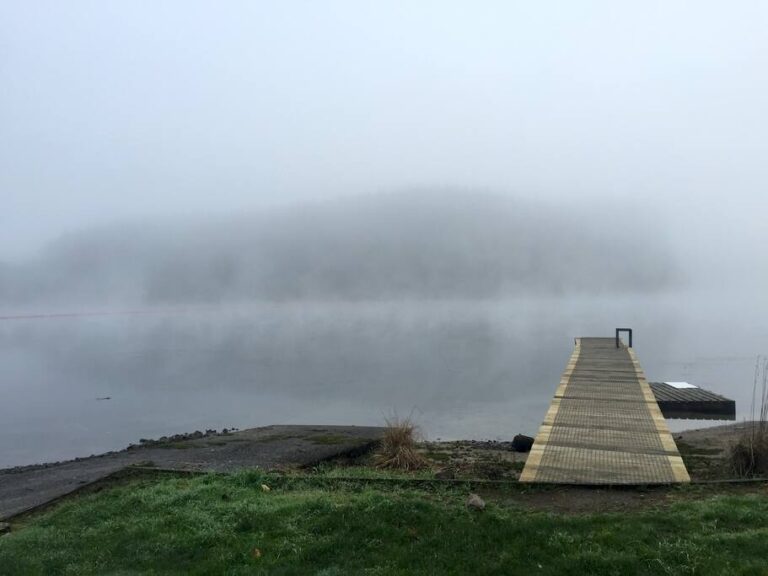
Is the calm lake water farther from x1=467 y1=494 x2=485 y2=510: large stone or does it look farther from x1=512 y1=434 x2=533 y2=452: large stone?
x1=467 y1=494 x2=485 y2=510: large stone

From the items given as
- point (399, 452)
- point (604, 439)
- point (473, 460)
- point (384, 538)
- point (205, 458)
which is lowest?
point (205, 458)

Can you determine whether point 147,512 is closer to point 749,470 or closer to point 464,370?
point 749,470

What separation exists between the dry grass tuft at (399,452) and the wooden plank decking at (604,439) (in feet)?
7.87

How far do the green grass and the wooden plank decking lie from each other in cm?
134

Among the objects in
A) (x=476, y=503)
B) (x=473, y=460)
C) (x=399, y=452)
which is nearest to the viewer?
→ (x=476, y=503)

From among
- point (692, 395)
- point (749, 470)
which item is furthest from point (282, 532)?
point (692, 395)

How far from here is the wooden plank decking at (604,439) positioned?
25.1ft

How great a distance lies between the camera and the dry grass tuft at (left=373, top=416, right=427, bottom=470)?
1100 centimetres

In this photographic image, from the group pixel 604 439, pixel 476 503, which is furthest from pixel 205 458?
pixel 476 503

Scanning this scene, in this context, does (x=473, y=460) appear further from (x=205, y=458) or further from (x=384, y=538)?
(x=384, y=538)

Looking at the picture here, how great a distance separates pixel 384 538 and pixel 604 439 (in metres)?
5.43

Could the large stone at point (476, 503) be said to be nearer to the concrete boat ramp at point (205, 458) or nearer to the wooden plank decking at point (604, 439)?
the wooden plank decking at point (604, 439)

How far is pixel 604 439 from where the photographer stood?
9609 mm

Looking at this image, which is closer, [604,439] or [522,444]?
[604,439]
